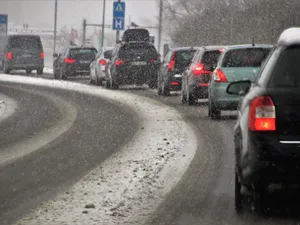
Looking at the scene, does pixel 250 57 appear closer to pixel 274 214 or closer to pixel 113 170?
pixel 113 170

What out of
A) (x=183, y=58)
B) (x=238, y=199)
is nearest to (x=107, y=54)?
(x=183, y=58)

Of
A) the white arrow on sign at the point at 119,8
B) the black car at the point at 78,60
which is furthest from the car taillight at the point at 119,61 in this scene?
the white arrow on sign at the point at 119,8

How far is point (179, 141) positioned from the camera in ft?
52.2

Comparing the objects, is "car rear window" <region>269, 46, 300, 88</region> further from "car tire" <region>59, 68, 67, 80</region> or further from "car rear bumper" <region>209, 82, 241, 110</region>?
"car tire" <region>59, 68, 67, 80</region>

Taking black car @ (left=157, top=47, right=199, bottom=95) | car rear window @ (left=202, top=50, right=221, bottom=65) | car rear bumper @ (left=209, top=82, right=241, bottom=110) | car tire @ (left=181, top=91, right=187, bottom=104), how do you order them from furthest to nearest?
1. black car @ (left=157, top=47, right=199, bottom=95)
2. car tire @ (left=181, top=91, right=187, bottom=104)
3. car rear window @ (left=202, top=50, right=221, bottom=65)
4. car rear bumper @ (left=209, top=82, right=241, bottom=110)

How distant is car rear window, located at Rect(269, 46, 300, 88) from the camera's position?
27.3 ft

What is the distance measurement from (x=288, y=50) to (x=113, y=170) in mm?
4005

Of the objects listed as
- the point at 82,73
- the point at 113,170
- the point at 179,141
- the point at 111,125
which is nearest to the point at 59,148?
the point at 179,141

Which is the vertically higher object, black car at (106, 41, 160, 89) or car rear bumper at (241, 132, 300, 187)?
car rear bumper at (241, 132, 300, 187)

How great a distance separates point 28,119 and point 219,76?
12.8 ft

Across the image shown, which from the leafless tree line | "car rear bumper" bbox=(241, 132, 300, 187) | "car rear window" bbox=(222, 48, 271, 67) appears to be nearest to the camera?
"car rear bumper" bbox=(241, 132, 300, 187)

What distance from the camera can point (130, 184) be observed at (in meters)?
10.7

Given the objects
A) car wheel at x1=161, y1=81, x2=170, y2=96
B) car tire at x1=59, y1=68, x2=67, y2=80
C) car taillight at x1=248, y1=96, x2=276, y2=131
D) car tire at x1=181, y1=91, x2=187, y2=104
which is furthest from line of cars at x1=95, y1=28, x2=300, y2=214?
car tire at x1=59, y1=68, x2=67, y2=80

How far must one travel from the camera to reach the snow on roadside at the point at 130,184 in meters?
8.59
